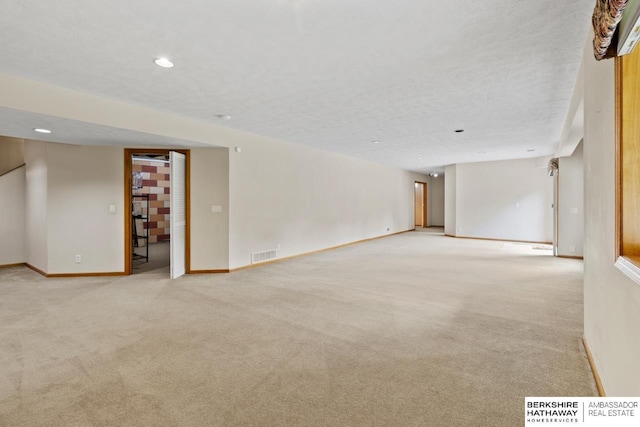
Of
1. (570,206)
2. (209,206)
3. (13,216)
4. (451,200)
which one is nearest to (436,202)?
(451,200)

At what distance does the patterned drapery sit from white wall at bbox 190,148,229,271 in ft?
15.8

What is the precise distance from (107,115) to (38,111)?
64 cm

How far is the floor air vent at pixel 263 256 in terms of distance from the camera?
5.85 meters

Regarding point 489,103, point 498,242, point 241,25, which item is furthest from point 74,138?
point 498,242

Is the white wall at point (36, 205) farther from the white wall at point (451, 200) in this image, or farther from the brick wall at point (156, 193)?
the white wall at point (451, 200)

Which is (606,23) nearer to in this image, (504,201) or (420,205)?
(504,201)

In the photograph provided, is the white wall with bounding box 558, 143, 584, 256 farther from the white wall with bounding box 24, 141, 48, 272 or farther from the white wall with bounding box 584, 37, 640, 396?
the white wall with bounding box 24, 141, 48, 272

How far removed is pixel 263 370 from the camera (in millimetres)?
2256

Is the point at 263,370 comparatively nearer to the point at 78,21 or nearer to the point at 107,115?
the point at 78,21

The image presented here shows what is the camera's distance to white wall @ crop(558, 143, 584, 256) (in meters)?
6.41

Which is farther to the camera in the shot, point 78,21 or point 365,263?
point 365,263

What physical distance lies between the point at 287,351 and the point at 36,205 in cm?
560

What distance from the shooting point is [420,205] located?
585 inches

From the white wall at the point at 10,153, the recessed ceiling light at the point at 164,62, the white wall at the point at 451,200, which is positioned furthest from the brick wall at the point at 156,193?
the white wall at the point at 451,200
